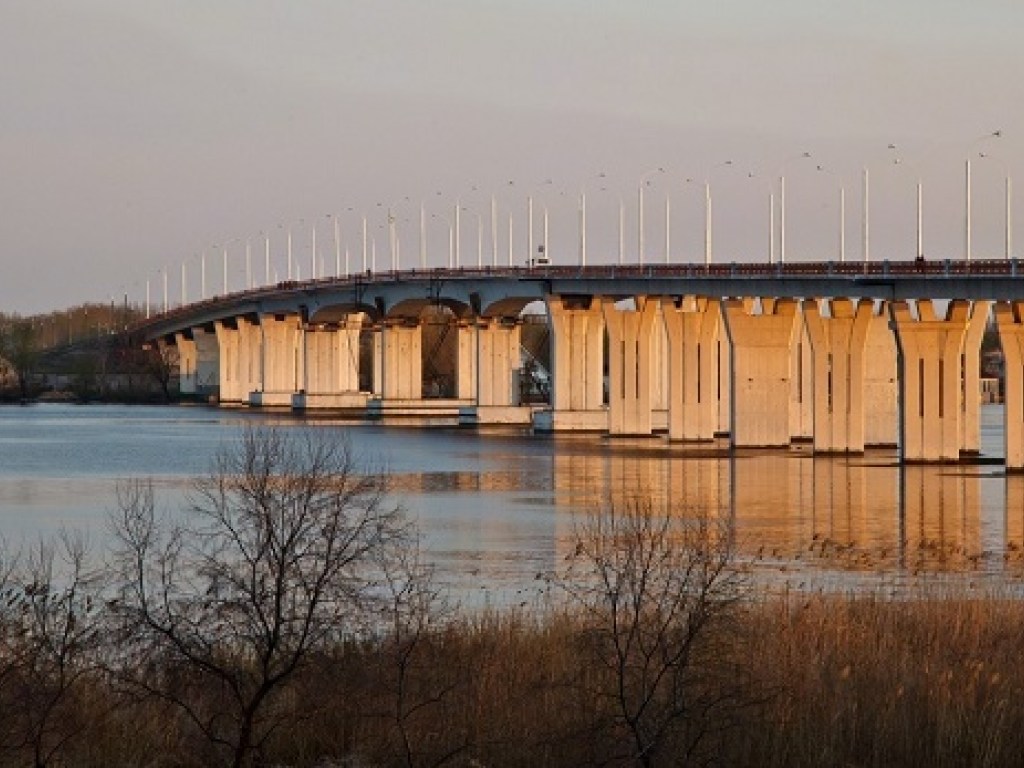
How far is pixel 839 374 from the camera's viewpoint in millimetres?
96938

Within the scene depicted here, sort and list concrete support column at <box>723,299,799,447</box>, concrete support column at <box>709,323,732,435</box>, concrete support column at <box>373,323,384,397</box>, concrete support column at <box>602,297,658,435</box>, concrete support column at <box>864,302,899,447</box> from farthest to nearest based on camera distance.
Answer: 1. concrete support column at <box>373,323,384,397</box>
2. concrete support column at <box>602,297,658,435</box>
3. concrete support column at <box>709,323,732,435</box>
4. concrete support column at <box>864,302,899,447</box>
5. concrete support column at <box>723,299,799,447</box>

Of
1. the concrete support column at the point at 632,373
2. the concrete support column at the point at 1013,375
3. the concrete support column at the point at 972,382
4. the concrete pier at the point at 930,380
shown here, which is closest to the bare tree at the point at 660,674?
the concrete support column at the point at 1013,375

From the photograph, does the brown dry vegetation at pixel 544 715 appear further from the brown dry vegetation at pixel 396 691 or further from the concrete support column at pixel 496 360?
the concrete support column at pixel 496 360

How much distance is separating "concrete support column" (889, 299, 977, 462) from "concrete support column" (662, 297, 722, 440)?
23.3 meters

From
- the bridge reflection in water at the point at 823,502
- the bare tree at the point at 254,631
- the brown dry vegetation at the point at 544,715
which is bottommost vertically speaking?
the bridge reflection in water at the point at 823,502

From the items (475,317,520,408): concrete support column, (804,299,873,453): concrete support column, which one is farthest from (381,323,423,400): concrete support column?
(804,299,873,453): concrete support column

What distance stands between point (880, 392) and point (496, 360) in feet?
116

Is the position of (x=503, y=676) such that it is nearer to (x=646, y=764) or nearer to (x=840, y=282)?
(x=646, y=764)

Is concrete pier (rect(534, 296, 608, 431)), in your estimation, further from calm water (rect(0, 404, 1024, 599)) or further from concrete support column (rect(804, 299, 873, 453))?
concrete support column (rect(804, 299, 873, 453))

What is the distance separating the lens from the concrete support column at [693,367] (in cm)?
11194

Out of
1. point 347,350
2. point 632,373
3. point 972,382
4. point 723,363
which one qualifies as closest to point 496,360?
point 632,373

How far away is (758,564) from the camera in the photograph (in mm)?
42875

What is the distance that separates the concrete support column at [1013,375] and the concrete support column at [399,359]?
8180cm

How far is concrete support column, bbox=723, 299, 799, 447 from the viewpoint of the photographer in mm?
103438
